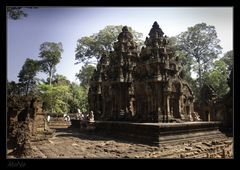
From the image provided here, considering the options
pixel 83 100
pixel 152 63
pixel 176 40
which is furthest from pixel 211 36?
pixel 83 100

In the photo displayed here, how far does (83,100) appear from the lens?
108 feet

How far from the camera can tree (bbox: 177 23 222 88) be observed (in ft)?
70.2

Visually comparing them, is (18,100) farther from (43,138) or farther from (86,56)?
(86,56)

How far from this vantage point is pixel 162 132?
928 cm

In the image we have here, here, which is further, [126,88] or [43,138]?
[126,88]

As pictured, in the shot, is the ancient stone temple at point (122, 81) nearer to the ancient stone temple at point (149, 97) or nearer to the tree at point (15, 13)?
the ancient stone temple at point (149, 97)

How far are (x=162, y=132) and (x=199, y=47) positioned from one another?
16124mm

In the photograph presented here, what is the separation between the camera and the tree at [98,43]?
24.8 metres

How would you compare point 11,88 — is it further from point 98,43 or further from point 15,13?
point 98,43

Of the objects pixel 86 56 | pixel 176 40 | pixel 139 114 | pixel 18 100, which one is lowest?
pixel 139 114

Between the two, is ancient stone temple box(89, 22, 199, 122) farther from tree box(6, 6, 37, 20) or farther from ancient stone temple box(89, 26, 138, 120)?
tree box(6, 6, 37, 20)

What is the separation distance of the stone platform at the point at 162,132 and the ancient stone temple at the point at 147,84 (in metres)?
1.14

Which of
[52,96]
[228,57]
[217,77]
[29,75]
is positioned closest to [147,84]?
[228,57]

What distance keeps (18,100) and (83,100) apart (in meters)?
23.4
